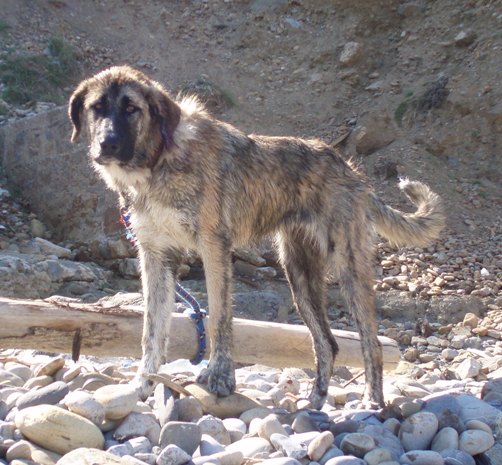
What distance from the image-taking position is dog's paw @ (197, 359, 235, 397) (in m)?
4.93

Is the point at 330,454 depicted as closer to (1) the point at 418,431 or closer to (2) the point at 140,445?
(1) the point at 418,431

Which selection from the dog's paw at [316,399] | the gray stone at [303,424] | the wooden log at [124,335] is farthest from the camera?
the dog's paw at [316,399]

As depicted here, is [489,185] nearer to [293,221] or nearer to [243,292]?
[243,292]

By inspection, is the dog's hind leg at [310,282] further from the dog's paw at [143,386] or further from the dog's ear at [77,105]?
the dog's ear at [77,105]

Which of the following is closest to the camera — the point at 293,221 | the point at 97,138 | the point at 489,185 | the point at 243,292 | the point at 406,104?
the point at 97,138

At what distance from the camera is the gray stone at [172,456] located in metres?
3.87

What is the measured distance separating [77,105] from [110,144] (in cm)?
75

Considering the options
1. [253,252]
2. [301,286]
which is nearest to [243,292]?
[253,252]

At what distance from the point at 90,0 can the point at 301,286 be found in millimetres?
15323

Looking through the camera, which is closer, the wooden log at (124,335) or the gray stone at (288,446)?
the gray stone at (288,446)

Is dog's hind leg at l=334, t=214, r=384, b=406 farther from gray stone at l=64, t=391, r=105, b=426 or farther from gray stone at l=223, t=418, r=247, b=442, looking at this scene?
gray stone at l=64, t=391, r=105, b=426

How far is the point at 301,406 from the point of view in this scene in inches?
211

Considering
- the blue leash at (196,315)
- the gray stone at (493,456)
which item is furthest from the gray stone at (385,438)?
the blue leash at (196,315)

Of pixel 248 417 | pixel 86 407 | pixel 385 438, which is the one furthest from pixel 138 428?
pixel 385 438
